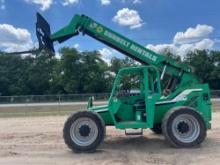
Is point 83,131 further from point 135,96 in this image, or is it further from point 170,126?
point 170,126

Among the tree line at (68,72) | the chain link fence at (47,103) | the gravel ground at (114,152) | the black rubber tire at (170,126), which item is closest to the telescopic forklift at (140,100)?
the black rubber tire at (170,126)

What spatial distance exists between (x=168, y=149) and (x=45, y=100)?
863 inches

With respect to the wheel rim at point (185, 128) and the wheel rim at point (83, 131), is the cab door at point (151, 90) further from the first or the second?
the wheel rim at point (83, 131)

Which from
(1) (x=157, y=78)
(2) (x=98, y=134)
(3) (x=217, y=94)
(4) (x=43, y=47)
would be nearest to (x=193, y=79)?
(1) (x=157, y=78)

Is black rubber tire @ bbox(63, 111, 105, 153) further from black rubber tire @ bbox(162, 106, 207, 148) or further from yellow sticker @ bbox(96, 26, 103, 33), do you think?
yellow sticker @ bbox(96, 26, 103, 33)

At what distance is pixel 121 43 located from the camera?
12.1 metres

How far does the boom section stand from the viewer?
39.6 feet

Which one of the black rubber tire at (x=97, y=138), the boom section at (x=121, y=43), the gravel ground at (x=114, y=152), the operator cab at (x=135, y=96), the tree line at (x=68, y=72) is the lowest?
the gravel ground at (x=114, y=152)

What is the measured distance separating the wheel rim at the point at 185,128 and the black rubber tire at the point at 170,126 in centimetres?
8

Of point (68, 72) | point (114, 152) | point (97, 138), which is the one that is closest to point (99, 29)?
point (97, 138)

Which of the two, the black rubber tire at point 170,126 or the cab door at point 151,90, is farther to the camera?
the cab door at point 151,90

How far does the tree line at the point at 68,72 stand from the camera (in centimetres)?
6856

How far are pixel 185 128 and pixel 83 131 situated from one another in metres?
2.75

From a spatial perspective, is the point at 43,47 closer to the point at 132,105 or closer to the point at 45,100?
→ the point at 132,105
